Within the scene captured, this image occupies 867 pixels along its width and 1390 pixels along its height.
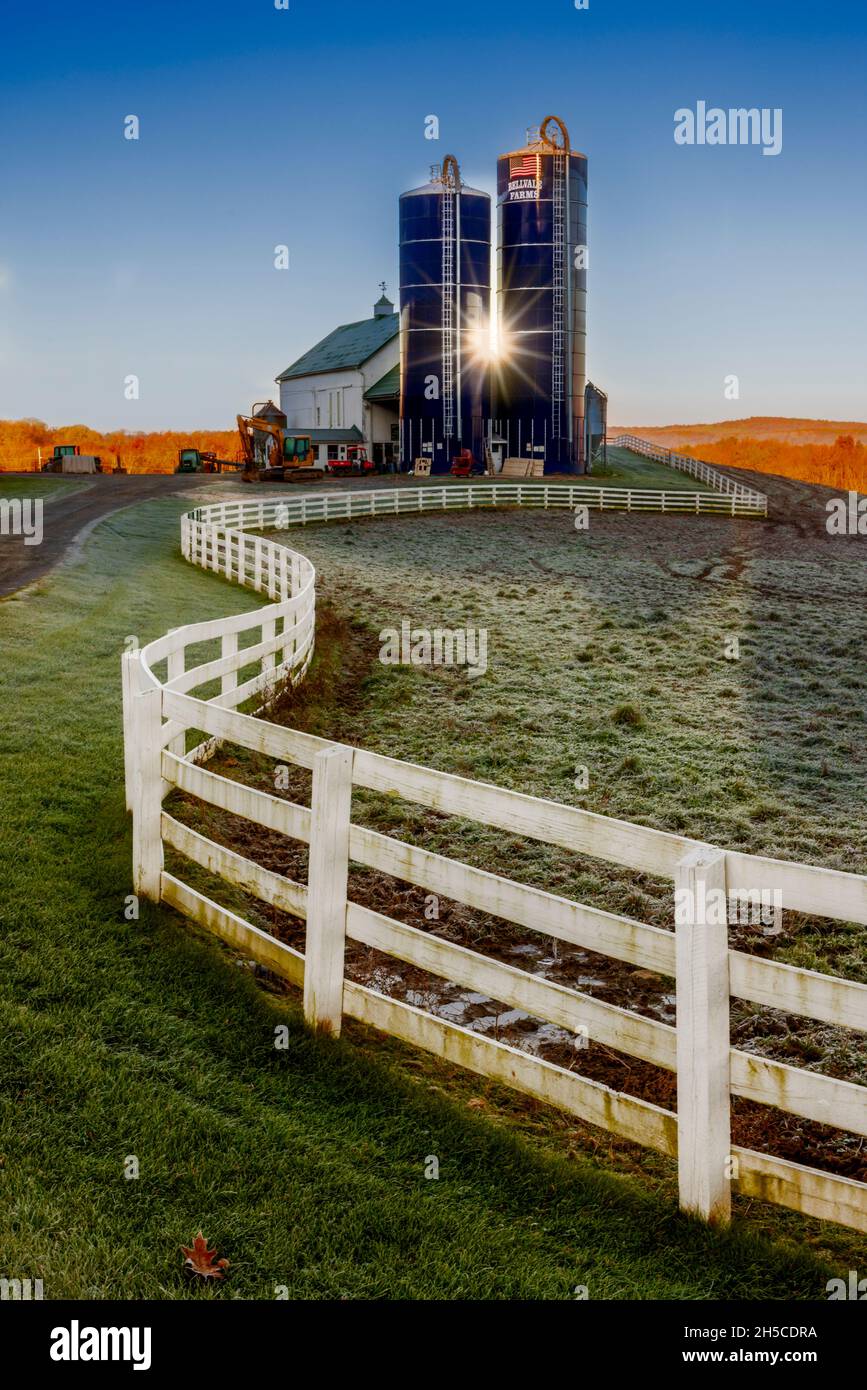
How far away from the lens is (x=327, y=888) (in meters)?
5.27

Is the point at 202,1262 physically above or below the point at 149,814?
below

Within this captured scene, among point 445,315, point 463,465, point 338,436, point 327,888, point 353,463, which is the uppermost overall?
point 445,315

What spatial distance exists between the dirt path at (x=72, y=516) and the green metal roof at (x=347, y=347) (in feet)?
37.1

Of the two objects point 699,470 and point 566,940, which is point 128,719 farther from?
point 699,470

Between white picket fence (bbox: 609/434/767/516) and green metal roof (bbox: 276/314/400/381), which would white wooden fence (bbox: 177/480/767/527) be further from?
green metal roof (bbox: 276/314/400/381)

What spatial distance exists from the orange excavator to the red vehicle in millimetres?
923

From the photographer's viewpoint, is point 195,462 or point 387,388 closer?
point 387,388

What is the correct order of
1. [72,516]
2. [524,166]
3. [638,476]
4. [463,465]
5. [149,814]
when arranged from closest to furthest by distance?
[149,814]
[72,516]
[524,166]
[463,465]
[638,476]

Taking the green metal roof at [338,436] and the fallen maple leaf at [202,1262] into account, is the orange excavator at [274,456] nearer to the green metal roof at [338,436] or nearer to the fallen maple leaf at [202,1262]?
the green metal roof at [338,436]

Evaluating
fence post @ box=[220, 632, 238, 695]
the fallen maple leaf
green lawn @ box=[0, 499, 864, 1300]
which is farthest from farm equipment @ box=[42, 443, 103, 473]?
the fallen maple leaf

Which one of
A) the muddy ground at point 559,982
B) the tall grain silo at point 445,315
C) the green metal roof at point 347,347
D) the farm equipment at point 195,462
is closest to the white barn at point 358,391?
the green metal roof at point 347,347

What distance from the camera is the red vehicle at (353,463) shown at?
194 feet

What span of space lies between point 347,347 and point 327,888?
65.7m

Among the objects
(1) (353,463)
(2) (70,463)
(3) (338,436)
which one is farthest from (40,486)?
(2) (70,463)
